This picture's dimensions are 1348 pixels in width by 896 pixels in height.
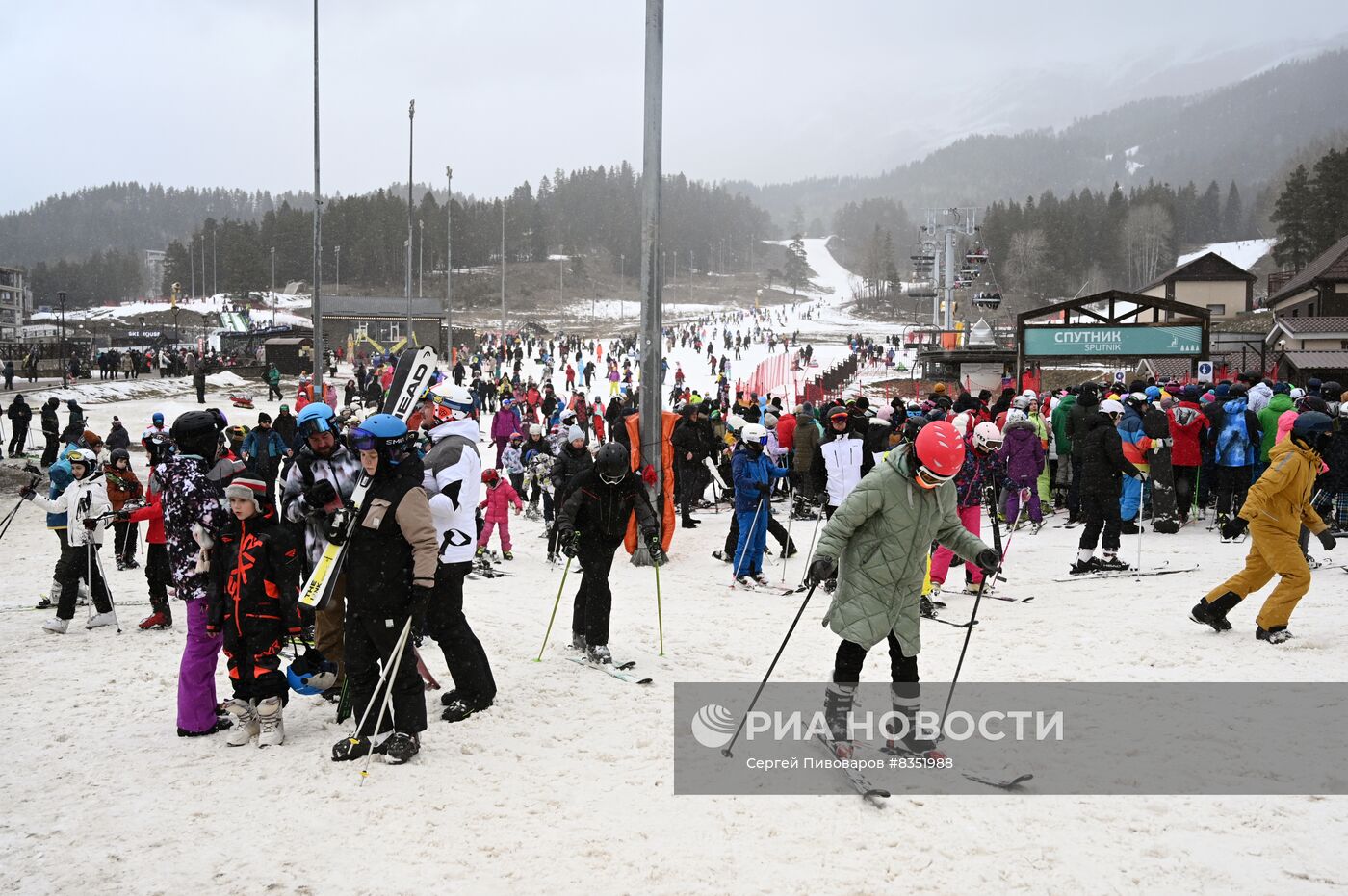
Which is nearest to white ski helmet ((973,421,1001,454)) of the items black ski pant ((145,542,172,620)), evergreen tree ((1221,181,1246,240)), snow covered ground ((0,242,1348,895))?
snow covered ground ((0,242,1348,895))

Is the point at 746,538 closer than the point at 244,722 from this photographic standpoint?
No

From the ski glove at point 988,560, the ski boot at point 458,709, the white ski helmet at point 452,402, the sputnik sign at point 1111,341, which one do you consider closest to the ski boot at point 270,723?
the ski boot at point 458,709

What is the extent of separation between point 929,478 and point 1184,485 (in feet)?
29.5

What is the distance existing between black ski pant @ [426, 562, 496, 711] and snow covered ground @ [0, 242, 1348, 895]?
172 millimetres

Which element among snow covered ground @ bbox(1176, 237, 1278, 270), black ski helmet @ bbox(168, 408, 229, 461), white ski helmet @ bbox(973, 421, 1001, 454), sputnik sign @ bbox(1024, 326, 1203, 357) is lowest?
white ski helmet @ bbox(973, 421, 1001, 454)

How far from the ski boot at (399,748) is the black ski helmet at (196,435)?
1938mm

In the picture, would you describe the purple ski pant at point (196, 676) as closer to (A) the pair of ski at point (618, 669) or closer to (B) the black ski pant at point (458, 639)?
(B) the black ski pant at point (458, 639)

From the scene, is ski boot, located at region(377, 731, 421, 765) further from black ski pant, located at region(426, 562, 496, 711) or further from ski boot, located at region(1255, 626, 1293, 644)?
ski boot, located at region(1255, 626, 1293, 644)

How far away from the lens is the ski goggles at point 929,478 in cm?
446

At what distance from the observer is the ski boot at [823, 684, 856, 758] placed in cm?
464

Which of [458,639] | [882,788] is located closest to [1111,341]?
[882,788]

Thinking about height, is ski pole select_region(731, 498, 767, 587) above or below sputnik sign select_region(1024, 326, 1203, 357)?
below

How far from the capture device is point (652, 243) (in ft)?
36.8

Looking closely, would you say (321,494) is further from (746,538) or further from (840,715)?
(746,538)
